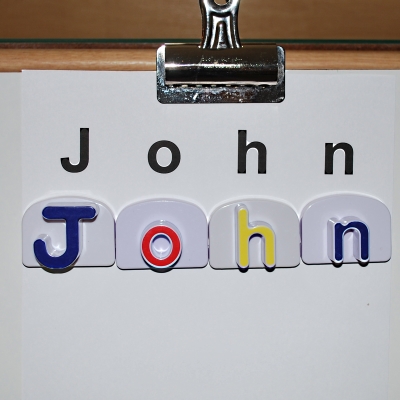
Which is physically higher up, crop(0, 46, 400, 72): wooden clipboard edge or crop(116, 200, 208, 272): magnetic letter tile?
crop(0, 46, 400, 72): wooden clipboard edge

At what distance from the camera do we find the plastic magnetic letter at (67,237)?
0.52 metres

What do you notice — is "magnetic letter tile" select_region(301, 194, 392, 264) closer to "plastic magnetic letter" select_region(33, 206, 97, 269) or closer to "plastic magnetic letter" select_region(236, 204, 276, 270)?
"plastic magnetic letter" select_region(236, 204, 276, 270)

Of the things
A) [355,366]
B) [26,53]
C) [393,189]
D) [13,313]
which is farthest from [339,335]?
[26,53]

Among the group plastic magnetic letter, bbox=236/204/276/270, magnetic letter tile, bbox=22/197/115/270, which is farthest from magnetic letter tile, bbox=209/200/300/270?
magnetic letter tile, bbox=22/197/115/270

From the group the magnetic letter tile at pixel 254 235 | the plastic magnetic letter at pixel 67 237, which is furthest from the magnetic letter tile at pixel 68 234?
the magnetic letter tile at pixel 254 235

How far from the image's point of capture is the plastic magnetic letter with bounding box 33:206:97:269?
0.52m

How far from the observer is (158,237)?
54cm

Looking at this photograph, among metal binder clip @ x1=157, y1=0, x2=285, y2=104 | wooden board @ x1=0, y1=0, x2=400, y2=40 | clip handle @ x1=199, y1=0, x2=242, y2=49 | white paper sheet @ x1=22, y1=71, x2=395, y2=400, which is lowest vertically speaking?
white paper sheet @ x1=22, y1=71, x2=395, y2=400

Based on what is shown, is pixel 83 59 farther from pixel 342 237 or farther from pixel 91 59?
pixel 342 237

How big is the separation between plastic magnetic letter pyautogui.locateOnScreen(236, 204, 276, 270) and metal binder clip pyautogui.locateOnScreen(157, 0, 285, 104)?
0.51 feet

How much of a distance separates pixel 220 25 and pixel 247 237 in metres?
0.27

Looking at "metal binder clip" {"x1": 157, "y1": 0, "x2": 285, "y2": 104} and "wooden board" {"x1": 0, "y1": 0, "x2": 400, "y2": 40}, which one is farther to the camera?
"wooden board" {"x1": 0, "y1": 0, "x2": 400, "y2": 40}

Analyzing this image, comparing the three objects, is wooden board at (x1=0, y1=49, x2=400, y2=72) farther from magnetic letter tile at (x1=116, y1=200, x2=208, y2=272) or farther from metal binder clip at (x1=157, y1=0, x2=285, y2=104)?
magnetic letter tile at (x1=116, y1=200, x2=208, y2=272)

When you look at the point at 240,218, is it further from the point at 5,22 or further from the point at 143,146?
the point at 5,22
